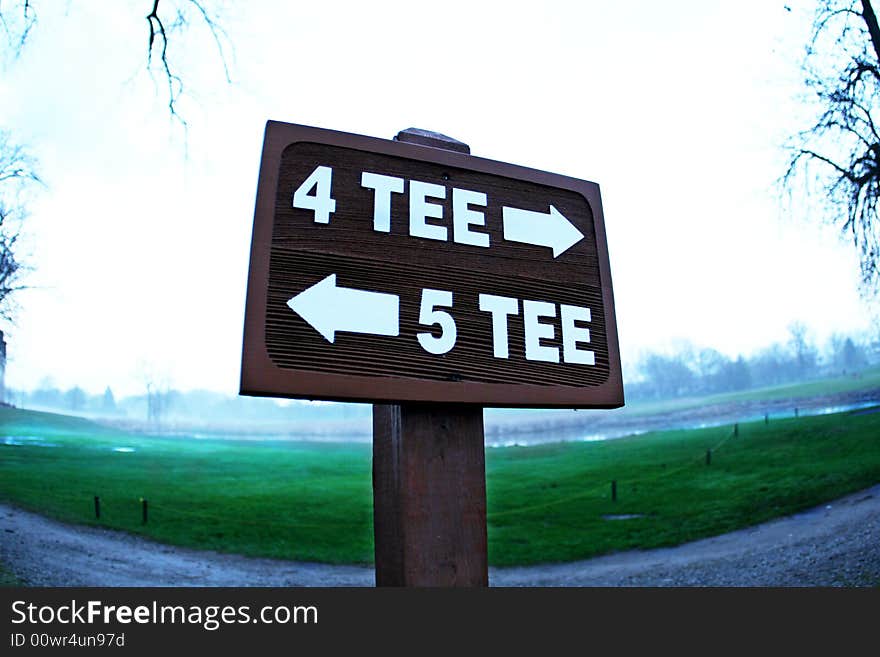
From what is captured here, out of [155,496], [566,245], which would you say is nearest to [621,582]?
[566,245]

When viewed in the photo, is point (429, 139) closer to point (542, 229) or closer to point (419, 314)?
point (542, 229)

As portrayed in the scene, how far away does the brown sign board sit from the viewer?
1.42m

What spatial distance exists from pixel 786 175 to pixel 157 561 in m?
17.1

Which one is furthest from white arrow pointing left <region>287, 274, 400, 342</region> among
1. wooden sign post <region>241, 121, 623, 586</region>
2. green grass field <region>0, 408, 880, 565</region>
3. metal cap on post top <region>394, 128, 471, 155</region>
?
green grass field <region>0, 408, 880, 565</region>

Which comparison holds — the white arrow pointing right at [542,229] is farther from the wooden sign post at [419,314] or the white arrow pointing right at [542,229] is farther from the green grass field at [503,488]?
the green grass field at [503,488]

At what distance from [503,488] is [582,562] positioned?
9.51m

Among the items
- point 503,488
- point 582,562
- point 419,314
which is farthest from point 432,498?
point 503,488

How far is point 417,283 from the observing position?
1.55 meters

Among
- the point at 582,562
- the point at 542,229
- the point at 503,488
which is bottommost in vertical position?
the point at 582,562

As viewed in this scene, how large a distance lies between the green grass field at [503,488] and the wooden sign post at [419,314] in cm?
1502

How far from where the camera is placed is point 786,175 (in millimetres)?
11766

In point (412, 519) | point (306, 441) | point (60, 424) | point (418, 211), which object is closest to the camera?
point (412, 519)

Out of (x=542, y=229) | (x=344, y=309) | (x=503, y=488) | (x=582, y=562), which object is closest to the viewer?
(x=344, y=309)

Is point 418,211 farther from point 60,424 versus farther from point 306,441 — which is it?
point 306,441
